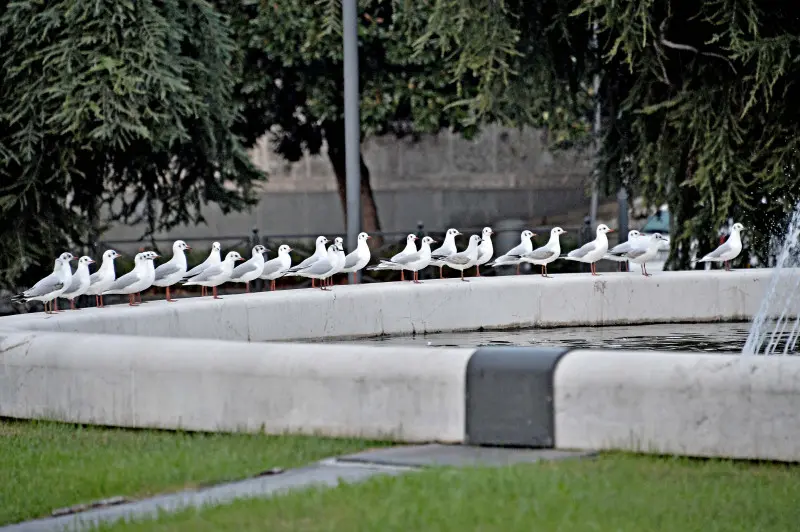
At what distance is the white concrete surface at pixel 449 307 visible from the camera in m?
15.5

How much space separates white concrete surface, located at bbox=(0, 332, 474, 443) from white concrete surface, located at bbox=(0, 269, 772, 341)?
9.01 feet

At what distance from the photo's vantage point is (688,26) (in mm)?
25266

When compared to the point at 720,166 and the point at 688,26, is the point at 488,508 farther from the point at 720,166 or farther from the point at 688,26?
the point at 688,26

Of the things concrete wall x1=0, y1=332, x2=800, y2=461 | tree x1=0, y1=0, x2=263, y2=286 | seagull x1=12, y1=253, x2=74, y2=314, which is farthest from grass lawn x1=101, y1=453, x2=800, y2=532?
tree x1=0, y1=0, x2=263, y2=286

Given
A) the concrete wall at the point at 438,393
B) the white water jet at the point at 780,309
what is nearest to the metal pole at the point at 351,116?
the white water jet at the point at 780,309

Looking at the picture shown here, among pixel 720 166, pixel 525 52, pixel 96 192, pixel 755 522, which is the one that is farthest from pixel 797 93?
pixel 755 522

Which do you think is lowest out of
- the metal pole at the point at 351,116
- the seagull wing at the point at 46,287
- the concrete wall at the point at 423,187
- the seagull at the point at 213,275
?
the concrete wall at the point at 423,187

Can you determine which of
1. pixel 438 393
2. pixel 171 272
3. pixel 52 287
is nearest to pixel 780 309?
pixel 171 272

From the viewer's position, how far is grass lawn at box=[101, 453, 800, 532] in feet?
24.2

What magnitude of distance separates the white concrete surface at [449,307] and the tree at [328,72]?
587 inches

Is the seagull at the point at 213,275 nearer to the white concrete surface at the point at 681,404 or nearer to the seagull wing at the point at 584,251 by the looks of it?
the seagull wing at the point at 584,251

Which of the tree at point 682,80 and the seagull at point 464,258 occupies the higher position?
the tree at point 682,80

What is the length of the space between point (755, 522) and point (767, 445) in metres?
1.82

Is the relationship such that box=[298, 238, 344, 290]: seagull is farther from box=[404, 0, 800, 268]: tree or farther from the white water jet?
box=[404, 0, 800, 268]: tree
